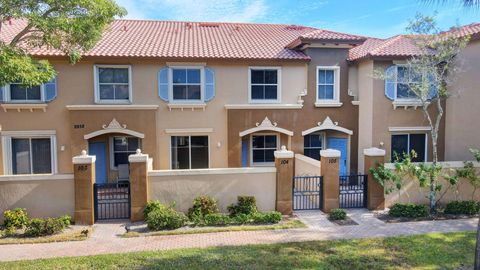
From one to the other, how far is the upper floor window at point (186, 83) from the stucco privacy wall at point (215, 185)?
530cm

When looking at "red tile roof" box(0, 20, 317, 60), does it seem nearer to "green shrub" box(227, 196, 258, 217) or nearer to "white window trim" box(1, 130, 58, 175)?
"white window trim" box(1, 130, 58, 175)

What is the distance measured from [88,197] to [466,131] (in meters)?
16.3

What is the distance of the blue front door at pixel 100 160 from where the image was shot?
659 inches

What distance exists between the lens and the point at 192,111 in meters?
16.9

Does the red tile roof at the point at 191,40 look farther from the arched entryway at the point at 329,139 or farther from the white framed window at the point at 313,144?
the white framed window at the point at 313,144

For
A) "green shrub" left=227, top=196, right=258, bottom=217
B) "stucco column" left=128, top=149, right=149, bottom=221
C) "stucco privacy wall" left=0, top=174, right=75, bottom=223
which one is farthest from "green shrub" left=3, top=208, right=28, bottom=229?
"green shrub" left=227, top=196, right=258, bottom=217

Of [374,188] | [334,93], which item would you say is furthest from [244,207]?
[334,93]

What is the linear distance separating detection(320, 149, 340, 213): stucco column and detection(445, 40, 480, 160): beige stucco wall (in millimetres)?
7127

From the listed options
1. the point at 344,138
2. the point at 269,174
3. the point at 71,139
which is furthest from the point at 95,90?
the point at 344,138

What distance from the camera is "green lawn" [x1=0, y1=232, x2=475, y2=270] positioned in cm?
830

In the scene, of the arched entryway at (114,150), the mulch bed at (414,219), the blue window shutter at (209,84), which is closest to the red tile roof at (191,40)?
the blue window shutter at (209,84)

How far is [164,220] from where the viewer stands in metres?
11.4

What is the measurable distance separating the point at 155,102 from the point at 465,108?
14.3 m

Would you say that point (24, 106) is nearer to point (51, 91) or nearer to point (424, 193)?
point (51, 91)
